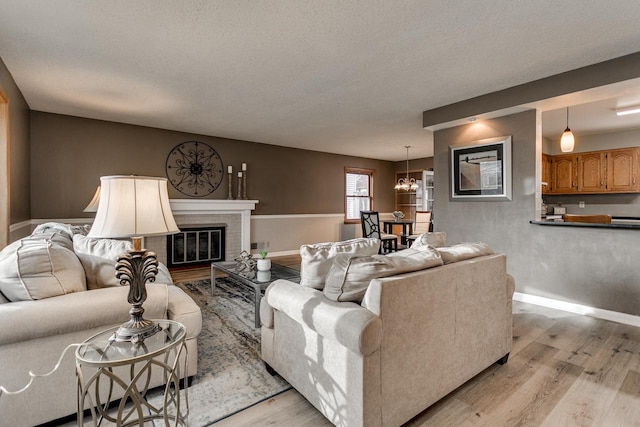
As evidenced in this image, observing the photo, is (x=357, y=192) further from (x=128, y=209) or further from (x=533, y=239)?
(x=128, y=209)

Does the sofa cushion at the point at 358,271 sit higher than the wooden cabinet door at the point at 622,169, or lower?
lower

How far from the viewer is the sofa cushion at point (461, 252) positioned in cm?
192

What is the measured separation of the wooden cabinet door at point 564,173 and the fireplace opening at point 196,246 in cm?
645

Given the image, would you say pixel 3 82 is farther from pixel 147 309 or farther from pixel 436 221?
pixel 436 221

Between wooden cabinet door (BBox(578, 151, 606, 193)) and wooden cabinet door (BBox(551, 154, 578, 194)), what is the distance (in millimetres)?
93

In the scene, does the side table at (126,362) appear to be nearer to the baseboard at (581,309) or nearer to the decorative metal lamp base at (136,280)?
the decorative metal lamp base at (136,280)

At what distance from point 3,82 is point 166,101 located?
4.78 ft

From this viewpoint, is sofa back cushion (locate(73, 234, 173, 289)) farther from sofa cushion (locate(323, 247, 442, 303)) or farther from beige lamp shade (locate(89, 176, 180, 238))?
sofa cushion (locate(323, 247, 442, 303))

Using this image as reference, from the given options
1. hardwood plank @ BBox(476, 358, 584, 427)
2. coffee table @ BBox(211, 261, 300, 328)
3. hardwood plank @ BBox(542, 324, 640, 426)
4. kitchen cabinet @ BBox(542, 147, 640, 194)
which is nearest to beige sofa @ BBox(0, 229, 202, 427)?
coffee table @ BBox(211, 261, 300, 328)

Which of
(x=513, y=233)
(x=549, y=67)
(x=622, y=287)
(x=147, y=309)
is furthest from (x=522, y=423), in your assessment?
(x=549, y=67)

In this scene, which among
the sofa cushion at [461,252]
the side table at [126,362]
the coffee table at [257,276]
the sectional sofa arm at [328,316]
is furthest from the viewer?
the coffee table at [257,276]

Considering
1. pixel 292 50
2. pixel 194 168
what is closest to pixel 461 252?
pixel 292 50

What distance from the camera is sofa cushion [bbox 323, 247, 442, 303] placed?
1.57m

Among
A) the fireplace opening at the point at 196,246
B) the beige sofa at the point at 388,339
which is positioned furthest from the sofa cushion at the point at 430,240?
the fireplace opening at the point at 196,246
